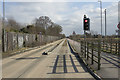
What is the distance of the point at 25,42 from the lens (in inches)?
941

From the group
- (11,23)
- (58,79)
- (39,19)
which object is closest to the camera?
(58,79)

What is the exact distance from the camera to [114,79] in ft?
17.4

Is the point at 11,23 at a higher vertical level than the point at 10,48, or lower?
higher

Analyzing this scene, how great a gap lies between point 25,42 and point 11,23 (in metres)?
25.6

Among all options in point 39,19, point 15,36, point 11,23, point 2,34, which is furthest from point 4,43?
point 39,19

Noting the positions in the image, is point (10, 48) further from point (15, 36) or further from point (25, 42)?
point (25, 42)

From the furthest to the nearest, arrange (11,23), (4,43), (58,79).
A: (11,23) → (4,43) → (58,79)

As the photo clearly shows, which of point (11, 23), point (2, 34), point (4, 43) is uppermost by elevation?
point (11, 23)

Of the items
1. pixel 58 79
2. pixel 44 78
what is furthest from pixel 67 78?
pixel 44 78

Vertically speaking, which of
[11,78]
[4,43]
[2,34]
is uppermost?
[2,34]

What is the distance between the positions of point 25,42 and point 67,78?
759 inches

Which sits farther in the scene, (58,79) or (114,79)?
(58,79)

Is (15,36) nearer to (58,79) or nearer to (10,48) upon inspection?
(10,48)

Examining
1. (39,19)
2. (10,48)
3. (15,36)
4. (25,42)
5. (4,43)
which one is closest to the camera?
(4,43)
